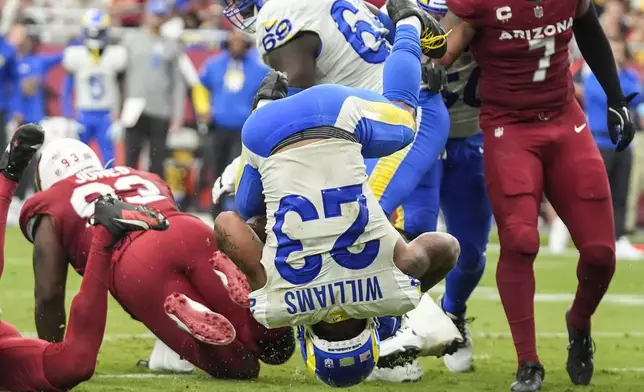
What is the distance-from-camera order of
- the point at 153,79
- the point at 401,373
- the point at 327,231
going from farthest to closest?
the point at 153,79
the point at 401,373
the point at 327,231

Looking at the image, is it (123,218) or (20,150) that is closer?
(123,218)

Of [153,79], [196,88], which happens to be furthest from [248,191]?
[196,88]

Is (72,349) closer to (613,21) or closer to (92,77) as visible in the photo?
(613,21)

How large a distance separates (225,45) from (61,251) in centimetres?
896

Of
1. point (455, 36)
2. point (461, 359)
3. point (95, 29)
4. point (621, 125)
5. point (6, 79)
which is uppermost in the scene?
point (455, 36)

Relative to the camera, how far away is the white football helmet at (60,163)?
6.83 metres

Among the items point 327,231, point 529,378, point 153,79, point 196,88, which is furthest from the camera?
point 196,88

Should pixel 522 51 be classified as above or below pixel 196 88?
above

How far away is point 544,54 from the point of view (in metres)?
6.48

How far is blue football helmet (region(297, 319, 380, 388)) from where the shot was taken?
5.28 metres

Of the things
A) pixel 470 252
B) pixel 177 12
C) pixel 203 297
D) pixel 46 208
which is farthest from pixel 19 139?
pixel 177 12

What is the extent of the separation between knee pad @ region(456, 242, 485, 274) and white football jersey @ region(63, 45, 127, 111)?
29.8 feet

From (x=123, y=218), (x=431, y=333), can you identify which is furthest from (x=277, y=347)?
(x=123, y=218)

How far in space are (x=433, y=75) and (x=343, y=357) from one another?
5.46 ft
